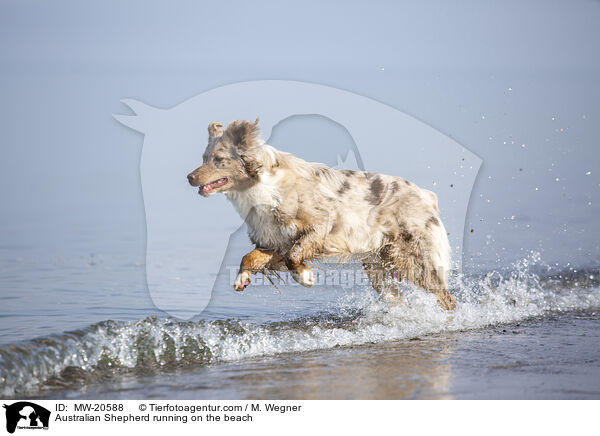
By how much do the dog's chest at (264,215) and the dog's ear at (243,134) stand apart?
17.8 inches

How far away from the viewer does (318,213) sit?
24.0 ft

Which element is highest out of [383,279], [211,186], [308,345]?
[211,186]

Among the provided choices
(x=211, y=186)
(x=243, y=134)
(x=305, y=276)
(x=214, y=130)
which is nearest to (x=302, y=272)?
(x=305, y=276)

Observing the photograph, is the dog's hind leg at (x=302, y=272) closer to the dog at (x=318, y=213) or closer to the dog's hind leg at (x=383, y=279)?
the dog at (x=318, y=213)

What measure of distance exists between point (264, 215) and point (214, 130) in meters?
1.06

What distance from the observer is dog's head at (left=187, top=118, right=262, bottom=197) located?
693 centimetres

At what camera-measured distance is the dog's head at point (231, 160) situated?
693cm

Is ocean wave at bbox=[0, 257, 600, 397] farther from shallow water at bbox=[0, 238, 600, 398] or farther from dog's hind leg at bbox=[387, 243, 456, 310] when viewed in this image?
dog's hind leg at bbox=[387, 243, 456, 310]

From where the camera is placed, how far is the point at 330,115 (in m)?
8.18

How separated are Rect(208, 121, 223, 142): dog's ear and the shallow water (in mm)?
1990

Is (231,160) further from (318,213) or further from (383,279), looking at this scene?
(383,279)

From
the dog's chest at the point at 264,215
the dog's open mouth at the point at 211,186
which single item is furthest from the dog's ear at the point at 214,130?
the dog's chest at the point at 264,215
